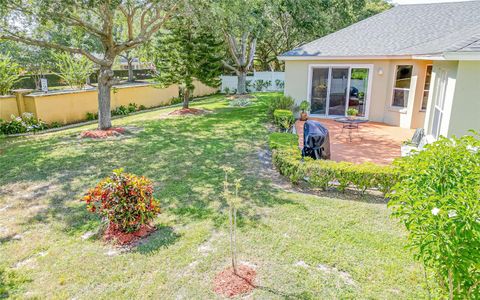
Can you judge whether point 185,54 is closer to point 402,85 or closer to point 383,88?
point 383,88

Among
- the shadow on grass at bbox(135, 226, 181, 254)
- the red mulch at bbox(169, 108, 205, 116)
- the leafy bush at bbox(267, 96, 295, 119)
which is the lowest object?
the shadow on grass at bbox(135, 226, 181, 254)

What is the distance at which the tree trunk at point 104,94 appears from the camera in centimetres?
1276

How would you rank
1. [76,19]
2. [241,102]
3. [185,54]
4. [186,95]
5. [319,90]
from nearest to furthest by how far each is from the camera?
[76,19], [319,90], [185,54], [186,95], [241,102]

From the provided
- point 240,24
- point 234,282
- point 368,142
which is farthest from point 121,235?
point 240,24

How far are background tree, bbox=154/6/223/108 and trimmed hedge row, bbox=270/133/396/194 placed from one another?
10.1 metres

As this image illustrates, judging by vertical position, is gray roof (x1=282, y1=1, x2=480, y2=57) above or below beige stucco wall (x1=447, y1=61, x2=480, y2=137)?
above

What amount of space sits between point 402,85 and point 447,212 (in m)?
12.6

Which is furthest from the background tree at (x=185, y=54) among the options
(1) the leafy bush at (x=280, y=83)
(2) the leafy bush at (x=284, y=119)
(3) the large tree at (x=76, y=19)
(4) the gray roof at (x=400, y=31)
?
(1) the leafy bush at (x=280, y=83)

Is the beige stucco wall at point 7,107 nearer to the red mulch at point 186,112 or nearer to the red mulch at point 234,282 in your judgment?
the red mulch at point 186,112

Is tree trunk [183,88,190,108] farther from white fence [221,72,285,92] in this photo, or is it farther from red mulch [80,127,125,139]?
white fence [221,72,285,92]

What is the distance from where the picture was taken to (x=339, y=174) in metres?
7.20

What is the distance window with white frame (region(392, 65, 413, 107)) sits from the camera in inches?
524

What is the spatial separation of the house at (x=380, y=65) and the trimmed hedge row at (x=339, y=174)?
20.2 ft

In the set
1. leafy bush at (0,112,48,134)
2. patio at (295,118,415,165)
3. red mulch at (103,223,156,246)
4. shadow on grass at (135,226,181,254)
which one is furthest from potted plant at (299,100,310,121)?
leafy bush at (0,112,48,134)
